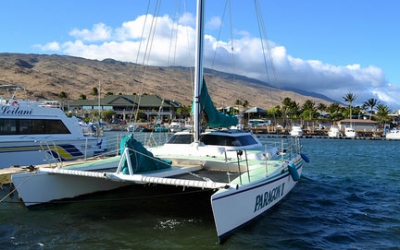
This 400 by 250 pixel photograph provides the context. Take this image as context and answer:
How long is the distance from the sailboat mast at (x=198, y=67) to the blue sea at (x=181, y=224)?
7.68 feet

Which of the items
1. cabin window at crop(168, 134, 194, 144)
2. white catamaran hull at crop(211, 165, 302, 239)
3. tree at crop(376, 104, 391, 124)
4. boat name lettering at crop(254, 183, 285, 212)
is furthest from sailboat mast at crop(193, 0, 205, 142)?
tree at crop(376, 104, 391, 124)

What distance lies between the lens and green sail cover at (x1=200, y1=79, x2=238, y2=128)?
12234mm

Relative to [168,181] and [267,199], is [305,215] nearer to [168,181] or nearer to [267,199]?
[267,199]

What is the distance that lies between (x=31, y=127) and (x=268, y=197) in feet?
43.9

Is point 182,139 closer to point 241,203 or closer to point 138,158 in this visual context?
point 138,158

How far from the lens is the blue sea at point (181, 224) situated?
7980 mm

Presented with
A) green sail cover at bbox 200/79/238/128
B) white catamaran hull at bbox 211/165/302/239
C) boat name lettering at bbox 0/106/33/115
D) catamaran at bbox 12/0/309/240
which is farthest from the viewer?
boat name lettering at bbox 0/106/33/115

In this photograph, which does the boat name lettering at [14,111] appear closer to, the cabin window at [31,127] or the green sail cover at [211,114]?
the cabin window at [31,127]

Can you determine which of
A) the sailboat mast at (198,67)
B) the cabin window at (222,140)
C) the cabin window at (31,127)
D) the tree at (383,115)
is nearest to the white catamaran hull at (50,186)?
the sailboat mast at (198,67)

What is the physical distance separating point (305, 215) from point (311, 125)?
9127 cm

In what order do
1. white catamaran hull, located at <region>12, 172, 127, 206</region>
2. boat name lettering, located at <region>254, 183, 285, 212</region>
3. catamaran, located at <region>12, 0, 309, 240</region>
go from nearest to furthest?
Result: catamaran, located at <region>12, 0, 309, 240</region> < boat name lettering, located at <region>254, 183, 285, 212</region> < white catamaran hull, located at <region>12, 172, 127, 206</region>

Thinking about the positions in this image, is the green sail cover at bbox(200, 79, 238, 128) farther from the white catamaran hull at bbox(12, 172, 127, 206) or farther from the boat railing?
the white catamaran hull at bbox(12, 172, 127, 206)

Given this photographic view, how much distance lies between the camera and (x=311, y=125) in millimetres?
97938

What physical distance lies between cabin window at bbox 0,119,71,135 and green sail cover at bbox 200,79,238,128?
9.96 meters
